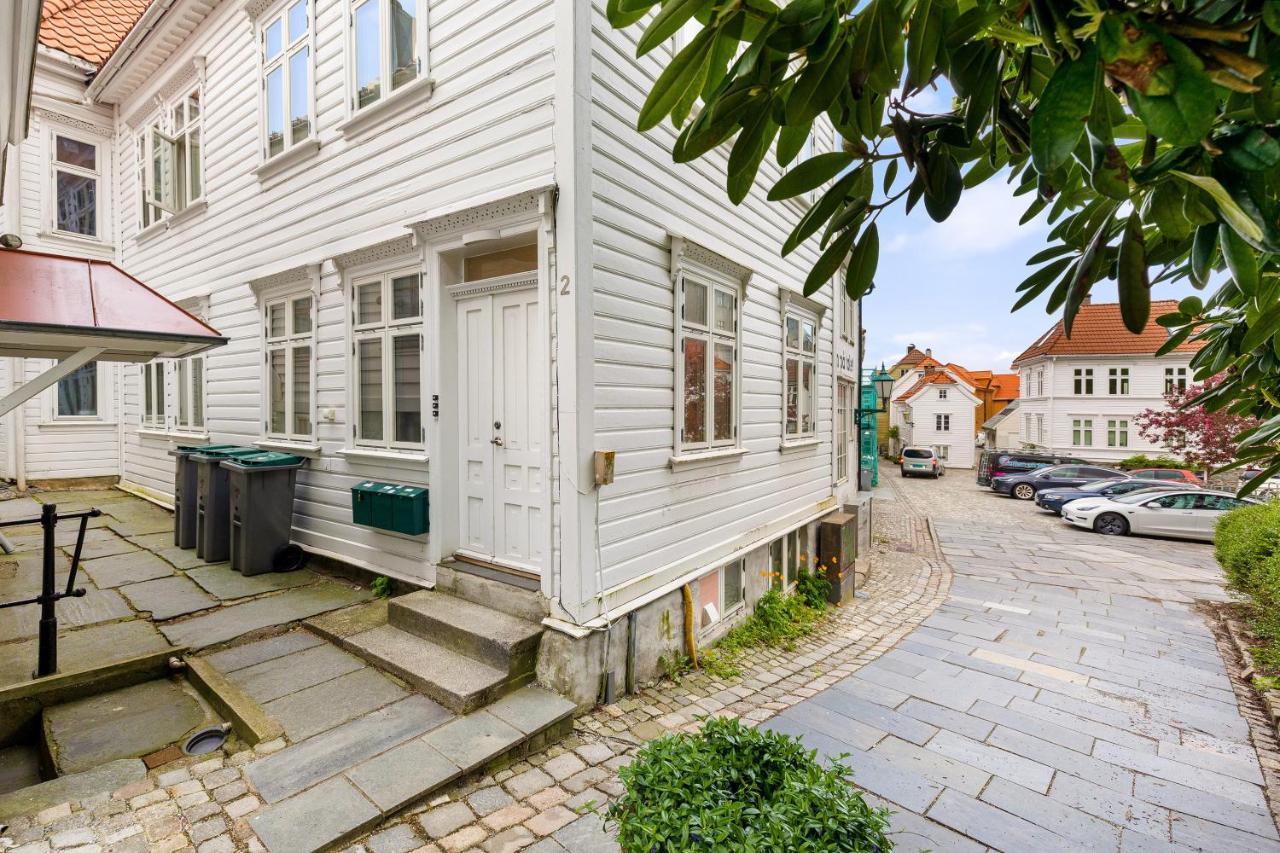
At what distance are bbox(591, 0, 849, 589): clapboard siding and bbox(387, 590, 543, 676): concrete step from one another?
781 mm

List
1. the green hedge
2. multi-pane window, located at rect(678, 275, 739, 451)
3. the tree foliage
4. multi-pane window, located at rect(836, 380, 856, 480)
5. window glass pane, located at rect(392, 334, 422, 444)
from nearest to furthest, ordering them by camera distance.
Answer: the tree foliage < window glass pane, located at rect(392, 334, 422, 444) < multi-pane window, located at rect(678, 275, 739, 451) < the green hedge < multi-pane window, located at rect(836, 380, 856, 480)

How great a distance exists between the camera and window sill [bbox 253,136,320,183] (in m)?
6.15

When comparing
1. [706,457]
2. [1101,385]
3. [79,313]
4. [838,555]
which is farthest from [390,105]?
[1101,385]

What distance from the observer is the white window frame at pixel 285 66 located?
6145mm

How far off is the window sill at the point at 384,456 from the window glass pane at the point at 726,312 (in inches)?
125

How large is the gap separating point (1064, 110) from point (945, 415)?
45.1m

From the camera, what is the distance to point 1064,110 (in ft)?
2.38

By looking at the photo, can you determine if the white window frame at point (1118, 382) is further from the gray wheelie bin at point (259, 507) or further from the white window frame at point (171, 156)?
the white window frame at point (171, 156)

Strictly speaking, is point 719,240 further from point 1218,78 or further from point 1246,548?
point 1246,548

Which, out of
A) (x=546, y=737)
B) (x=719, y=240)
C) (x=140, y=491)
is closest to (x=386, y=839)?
(x=546, y=737)

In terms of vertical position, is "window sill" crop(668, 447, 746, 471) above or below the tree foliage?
below

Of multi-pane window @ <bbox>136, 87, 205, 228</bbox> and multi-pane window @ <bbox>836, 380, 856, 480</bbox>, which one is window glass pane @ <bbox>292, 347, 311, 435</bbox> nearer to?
multi-pane window @ <bbox>136, 87, 205, 228</bbox>

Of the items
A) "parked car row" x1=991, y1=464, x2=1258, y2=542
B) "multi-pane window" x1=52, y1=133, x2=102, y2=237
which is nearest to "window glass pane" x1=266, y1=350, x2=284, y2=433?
"multi-pane window" x1=52, y1=133, x2=102, y2=237

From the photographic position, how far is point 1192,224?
2.96 ft
